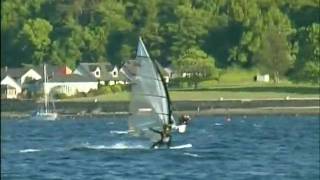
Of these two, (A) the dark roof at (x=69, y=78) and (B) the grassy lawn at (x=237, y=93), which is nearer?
(B) the grassy lawn at (x=237, y=93)

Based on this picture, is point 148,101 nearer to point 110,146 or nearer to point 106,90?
point 110,146

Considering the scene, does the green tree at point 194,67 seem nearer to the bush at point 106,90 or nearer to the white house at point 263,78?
the white house at point 263,78

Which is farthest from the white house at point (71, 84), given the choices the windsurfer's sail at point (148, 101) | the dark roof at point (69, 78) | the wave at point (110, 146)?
the windsurfer's sail at point (148, 101)

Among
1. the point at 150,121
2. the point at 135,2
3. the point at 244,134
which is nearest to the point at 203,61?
the point at 135,2

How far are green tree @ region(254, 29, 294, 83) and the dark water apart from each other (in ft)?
108

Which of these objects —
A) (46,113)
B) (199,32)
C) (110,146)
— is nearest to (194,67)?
(199,32)

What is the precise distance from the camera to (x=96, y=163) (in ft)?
107

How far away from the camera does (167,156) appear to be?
116 ft

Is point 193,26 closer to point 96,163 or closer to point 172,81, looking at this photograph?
point 172,81

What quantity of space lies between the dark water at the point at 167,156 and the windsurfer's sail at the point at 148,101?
29.2 inches

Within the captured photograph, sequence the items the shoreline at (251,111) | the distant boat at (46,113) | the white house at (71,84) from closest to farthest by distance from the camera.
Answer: the shoreline at (251,111)
the distant boat at (46,113)
the white house at (71,84)

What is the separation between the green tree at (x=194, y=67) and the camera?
300 ft

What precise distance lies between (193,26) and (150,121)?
65744 millimetres

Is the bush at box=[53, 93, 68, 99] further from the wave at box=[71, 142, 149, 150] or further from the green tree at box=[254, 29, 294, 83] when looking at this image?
the wave at box=[71, 142, 149, 150]
